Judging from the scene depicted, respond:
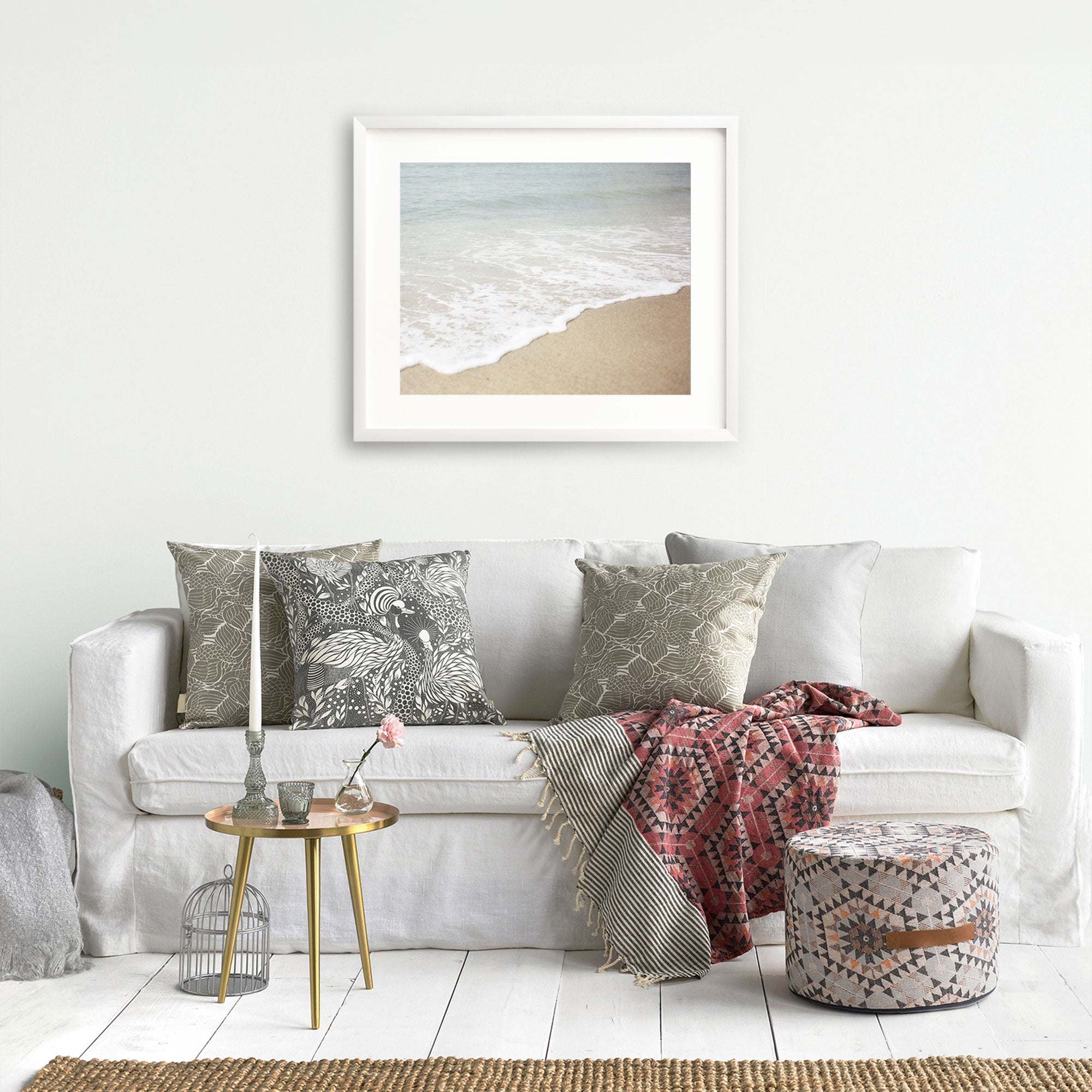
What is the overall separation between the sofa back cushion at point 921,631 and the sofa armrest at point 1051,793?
397mm

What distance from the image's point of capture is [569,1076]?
1.98 meters

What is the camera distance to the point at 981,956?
2.28 m

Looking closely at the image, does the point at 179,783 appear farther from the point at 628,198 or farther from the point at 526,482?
the point at 628,198

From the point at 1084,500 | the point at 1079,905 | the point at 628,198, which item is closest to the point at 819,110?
the point at 628,198

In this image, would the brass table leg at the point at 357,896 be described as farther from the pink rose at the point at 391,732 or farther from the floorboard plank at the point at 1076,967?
the floorboard plank at the point at 1076,967

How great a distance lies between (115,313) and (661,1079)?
267cm

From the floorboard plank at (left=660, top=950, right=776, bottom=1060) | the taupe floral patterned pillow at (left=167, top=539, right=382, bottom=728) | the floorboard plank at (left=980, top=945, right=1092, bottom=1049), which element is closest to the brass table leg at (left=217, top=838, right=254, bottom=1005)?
the taupe floral patterned pillow at (left=167, top=539, right=382, bottom=728)

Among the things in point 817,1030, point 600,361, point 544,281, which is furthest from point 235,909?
point 544,281

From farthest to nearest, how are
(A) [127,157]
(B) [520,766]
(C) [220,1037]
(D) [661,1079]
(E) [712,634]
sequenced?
(A) [127,157] < (E) [712,634] < (B) [520,766] < (C) [220,1037] < (D) [661,1079]

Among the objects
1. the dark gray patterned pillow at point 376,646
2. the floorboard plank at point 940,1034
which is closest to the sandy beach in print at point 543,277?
the dark gray patterned pillow at point 376,646

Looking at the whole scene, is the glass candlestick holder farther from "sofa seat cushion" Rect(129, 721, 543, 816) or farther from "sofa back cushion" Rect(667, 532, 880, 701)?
"sofa back cushion" Rect(667, 532, 880, 701)

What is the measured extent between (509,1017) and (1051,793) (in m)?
1.28

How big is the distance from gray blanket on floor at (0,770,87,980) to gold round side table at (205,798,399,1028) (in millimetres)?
385

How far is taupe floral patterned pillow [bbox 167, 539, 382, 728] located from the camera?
288 centimetres
